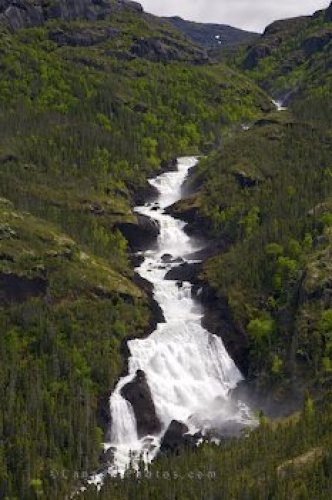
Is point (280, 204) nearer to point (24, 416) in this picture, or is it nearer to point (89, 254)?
point (89, 254)

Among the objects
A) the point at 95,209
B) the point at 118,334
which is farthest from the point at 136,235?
the point at 118,334

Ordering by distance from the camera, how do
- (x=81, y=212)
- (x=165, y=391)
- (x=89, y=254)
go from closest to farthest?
(x=165, y=391), (x=89, y=254), (x=81, y=212)

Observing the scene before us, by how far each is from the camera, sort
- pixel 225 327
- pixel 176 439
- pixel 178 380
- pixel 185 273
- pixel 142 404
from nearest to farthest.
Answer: pixel 176 439 → pixel 142 404 → pixel 178 380 → pixel 225 327 → pixel 185 273

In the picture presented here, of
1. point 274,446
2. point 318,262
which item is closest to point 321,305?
point 318,262

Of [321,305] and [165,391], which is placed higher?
[321,305]

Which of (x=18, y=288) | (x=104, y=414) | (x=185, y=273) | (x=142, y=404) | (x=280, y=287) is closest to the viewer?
(x=104, y=414)

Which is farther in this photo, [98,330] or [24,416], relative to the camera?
[98,330]

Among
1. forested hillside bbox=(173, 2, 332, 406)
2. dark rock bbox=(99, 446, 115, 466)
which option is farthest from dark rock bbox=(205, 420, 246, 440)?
dark rock bbox=(99, 446, 115, 466)

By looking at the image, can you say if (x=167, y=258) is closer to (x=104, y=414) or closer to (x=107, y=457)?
(x=104, y=414)
